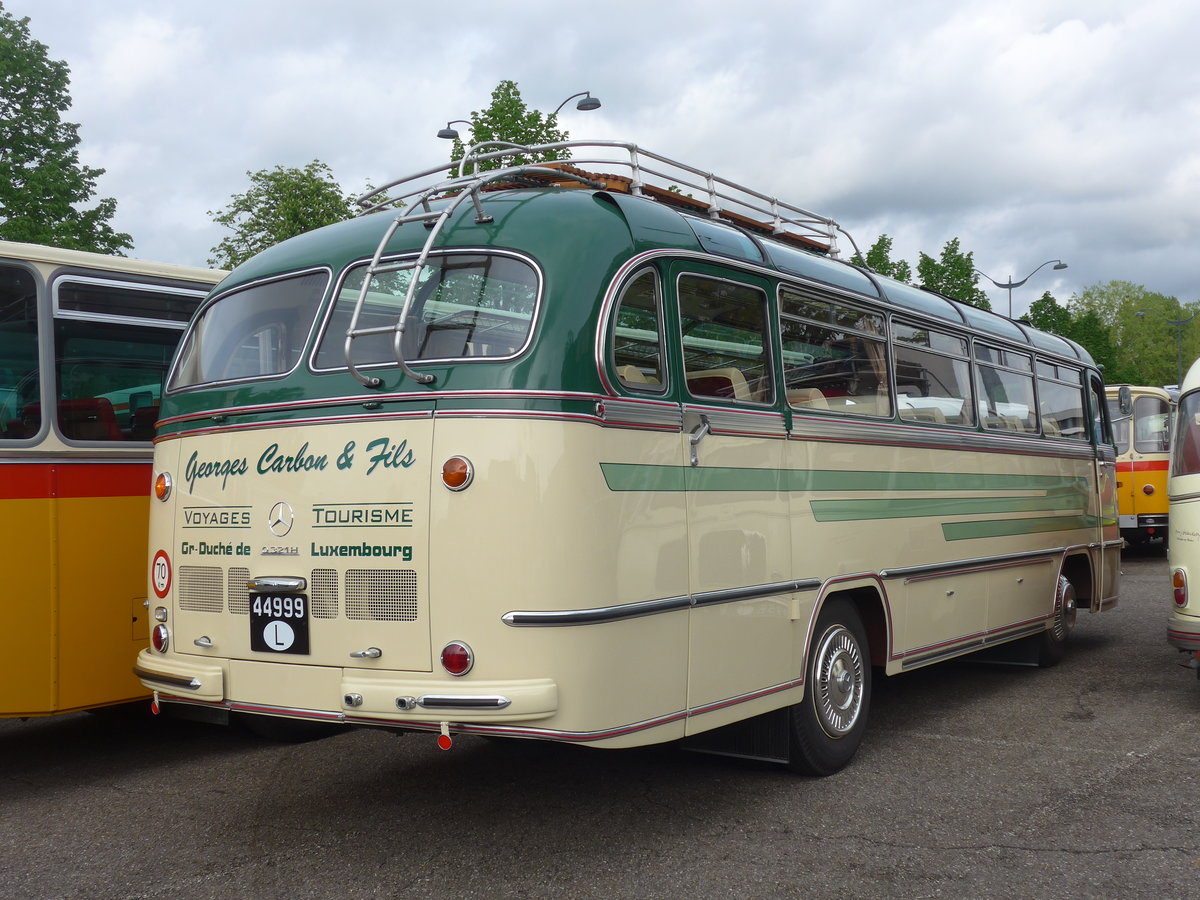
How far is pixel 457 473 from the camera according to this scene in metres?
4.77

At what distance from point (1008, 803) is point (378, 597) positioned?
3.24 metres

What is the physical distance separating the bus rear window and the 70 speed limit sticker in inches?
51.2

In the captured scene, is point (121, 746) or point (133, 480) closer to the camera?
point (133, 480)

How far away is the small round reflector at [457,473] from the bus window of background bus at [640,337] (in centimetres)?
75

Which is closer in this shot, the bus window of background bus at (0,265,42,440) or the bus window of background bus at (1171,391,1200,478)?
the bus window of background bus at (0,265,42,440)

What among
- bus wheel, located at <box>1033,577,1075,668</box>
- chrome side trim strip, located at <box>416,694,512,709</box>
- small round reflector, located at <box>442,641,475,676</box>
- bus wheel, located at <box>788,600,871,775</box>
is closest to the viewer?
chrome side trim strip, located at <box>416,694,512,709</box>

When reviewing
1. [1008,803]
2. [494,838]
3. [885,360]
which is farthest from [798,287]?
[494,838]

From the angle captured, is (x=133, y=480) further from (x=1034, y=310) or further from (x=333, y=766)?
(x=1034, y=310)

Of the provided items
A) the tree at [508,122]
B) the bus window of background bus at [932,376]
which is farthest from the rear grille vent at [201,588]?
the tree at [508,122]

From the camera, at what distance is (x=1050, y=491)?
972cm

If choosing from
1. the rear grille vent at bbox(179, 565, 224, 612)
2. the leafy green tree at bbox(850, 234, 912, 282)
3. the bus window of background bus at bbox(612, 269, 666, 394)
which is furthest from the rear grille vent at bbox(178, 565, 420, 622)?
the leafy green tree at bbox(850, 234, 912, 282)

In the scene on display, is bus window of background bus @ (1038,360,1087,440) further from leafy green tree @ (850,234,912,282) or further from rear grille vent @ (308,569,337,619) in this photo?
leafy green tree @ (850,234,912,282)

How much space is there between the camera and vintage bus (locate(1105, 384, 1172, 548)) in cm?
1939

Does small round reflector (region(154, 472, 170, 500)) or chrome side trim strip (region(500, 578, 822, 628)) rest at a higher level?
small round reflector (region(154, 472, 170, 500))
